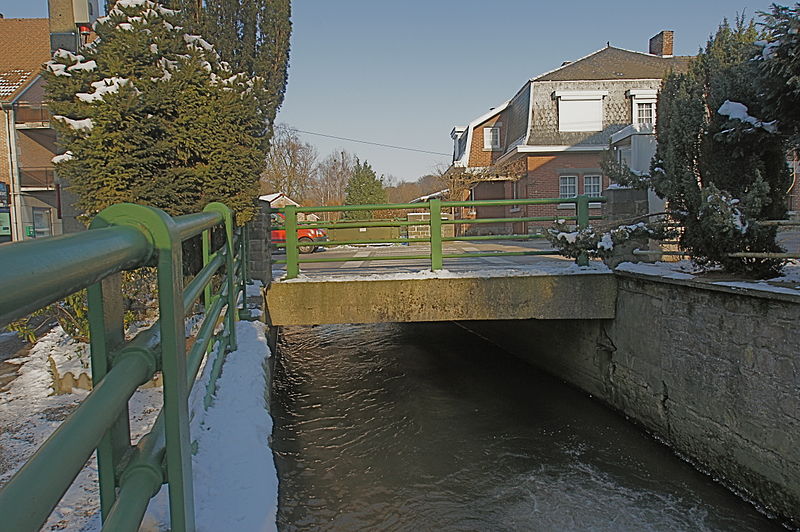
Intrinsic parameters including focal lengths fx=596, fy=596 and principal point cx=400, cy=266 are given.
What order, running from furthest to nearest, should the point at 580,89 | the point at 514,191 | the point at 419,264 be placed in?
the point at 514,191 < the point at 580,89 < the point at 419,264

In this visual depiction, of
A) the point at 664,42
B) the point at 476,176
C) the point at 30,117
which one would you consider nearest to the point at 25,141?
the point at 30,117

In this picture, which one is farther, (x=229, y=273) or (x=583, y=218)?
(x=583, y=218)

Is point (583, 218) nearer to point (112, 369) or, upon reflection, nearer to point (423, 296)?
point (423, 296)

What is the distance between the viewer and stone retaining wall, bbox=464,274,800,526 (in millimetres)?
5020

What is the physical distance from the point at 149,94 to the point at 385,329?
892 centimetres

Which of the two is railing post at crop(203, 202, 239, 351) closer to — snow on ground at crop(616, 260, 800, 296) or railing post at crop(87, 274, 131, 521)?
railing post at crop(87, 274, 131, 521)

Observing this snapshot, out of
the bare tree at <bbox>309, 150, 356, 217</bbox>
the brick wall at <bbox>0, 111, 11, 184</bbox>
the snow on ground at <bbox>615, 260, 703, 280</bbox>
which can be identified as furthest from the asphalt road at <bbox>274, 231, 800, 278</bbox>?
the bare tree at <bbox>309, 150, 356, 217</bbox>

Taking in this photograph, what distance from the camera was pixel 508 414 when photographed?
790 centimetres

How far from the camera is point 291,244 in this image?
7559 mm

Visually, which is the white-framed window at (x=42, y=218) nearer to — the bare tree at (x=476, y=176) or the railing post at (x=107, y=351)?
the bare tree at (x=476, y=176)

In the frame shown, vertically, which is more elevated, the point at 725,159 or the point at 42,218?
the point at 725,159

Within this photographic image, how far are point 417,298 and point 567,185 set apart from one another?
57.5ft

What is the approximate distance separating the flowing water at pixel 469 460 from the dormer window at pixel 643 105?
55.1ft

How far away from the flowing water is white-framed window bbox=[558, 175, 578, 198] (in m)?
14.7
